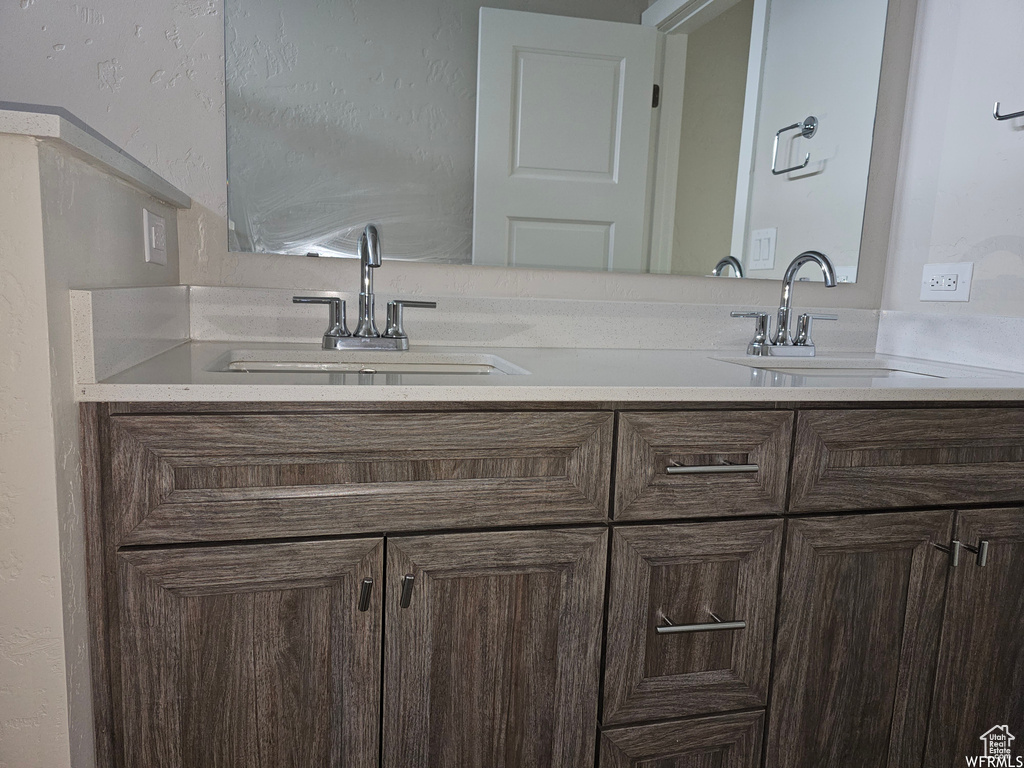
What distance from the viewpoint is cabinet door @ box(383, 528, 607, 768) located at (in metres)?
0.99

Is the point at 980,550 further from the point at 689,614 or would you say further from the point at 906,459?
the point at 689,614

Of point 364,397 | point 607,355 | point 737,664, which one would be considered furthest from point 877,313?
point 364,397

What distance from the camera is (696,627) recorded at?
1087mm

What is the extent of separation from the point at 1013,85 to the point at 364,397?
1.49 metres

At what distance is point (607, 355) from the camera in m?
1.45

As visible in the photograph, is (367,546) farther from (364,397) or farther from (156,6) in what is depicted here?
(156,6)

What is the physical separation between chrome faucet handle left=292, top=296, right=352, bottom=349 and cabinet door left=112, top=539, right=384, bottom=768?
522 mm

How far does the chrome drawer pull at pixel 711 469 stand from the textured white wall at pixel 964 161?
826mm

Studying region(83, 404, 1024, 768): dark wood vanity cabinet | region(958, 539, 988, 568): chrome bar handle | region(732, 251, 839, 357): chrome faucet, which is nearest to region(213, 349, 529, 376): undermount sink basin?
region(83, 404, 1024, 768): dark wood vanity cabinet

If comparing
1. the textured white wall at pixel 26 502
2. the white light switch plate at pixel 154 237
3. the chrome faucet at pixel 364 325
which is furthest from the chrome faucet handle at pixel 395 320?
the textured white wall at pixel 26 502

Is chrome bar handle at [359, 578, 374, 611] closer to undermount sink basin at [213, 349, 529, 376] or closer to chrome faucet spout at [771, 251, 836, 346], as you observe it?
undermount sink basin at [213, 349, 529, 376]

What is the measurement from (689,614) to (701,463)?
245 millimetres

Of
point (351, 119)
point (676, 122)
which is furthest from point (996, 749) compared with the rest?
point (351, 119)

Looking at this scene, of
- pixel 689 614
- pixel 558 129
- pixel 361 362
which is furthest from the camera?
pixel 558 129
